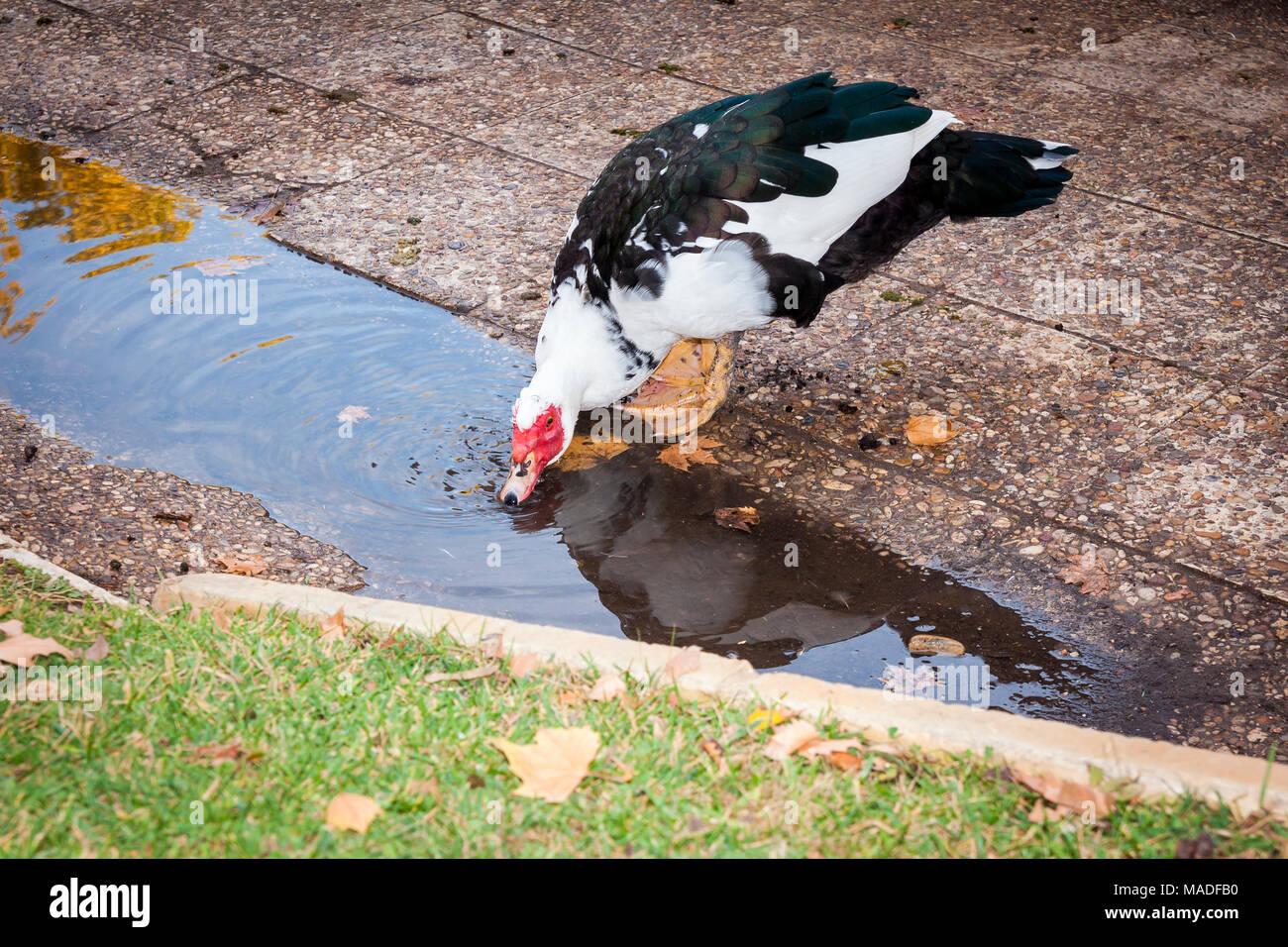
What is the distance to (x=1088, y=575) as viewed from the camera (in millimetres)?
4020

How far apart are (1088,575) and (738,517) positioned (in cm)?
122

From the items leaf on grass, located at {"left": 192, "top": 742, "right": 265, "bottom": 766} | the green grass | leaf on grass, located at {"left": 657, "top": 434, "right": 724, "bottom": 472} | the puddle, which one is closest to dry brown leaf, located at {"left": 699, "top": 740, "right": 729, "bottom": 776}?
the green grass

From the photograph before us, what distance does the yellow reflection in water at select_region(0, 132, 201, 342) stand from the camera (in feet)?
18.9

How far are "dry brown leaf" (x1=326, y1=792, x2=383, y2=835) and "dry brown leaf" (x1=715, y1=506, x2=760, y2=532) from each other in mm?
2013

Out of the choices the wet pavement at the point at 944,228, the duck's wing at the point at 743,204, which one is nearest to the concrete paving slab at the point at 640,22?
the wet pavement at the point at 944,228

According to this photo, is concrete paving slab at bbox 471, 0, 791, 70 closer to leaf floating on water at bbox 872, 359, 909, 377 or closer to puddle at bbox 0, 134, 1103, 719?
puddle at bbox 0, 134, 1103, 719

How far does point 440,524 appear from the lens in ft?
14.0

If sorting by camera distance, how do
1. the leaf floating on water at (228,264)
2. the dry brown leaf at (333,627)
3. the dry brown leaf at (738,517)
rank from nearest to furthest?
the dry brown leaf at (333,627)
the dry brown leaf at (738,517)
the leaf floating on water at (228,264)

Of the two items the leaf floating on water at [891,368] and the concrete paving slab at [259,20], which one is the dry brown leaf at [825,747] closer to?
the leaf floating on water at [891,368]

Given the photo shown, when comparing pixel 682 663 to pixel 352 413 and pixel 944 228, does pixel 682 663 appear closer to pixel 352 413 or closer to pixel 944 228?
pixel 352 413

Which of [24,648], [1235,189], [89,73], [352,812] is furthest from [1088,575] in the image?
[89,73]

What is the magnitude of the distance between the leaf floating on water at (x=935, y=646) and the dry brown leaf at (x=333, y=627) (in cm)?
175

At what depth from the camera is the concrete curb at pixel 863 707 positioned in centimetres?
270
